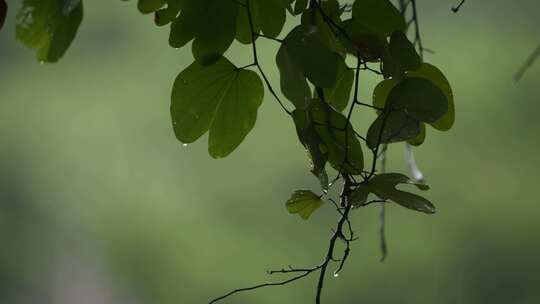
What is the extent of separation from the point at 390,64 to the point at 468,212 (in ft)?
6.05

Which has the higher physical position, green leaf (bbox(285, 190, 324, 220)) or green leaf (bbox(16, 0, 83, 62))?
green leaf (bbox(16, 0, 83, 62))

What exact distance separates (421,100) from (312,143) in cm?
6

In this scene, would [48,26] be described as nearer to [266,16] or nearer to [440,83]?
[266,16]

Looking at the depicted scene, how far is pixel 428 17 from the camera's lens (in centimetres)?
207

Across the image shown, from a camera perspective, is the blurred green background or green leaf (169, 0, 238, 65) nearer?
green leaf (169, 0, 238, 65)

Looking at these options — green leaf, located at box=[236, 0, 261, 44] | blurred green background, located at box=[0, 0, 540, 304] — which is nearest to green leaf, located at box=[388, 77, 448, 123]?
green leaf, located at box=[236, 0, 261, 44]

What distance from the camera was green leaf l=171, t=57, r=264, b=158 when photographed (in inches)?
15.5

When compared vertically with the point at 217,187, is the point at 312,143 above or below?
above

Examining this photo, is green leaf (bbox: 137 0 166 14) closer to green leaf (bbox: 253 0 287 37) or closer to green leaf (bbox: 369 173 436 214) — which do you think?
green leaf (bbox: 253 0 287 37)

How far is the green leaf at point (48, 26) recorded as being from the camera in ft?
1.42

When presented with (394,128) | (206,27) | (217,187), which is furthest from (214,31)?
(217,187)

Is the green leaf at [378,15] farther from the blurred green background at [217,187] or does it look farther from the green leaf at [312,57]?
the blurred green background at [217,187]

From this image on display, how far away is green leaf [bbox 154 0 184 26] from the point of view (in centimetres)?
40

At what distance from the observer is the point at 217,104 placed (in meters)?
0.40
